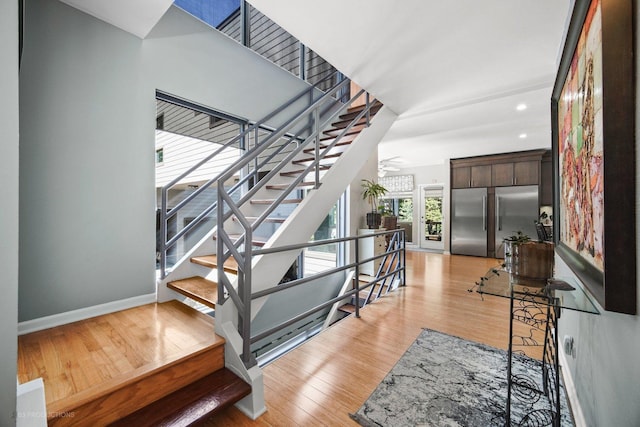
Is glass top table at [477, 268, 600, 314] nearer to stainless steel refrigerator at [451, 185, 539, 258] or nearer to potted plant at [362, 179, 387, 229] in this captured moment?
potted plant at [362, 179, 387, 229]

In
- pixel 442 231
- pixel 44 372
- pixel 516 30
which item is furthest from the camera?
pixel 442 231

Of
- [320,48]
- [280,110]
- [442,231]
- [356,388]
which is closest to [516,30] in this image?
[320,48]

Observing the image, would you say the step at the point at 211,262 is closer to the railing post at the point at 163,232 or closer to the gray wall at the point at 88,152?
the railing post at the point at 163,232

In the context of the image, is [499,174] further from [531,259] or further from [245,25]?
[245,25]

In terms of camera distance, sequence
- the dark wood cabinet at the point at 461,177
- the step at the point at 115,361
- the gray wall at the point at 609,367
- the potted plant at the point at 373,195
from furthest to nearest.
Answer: the dark wood cabinet at the point at 461,177
the potted plant at the point at 373,195
the step at the point at 115,361
the gray wall at the point at 609,367

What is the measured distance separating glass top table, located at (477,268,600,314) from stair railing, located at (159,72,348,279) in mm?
2253

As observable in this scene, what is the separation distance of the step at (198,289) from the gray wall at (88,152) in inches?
12.0

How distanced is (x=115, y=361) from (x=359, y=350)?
170 cm

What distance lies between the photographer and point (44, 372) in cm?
145

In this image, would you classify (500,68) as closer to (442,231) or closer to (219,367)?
(219,367)

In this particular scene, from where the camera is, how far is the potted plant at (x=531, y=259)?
148cm

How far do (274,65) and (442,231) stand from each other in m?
6.15

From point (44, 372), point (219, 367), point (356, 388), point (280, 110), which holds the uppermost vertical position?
point (280, 110)

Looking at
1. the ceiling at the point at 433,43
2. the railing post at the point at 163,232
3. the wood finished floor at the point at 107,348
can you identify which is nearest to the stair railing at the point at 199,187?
the railing post at the point at 163,232
